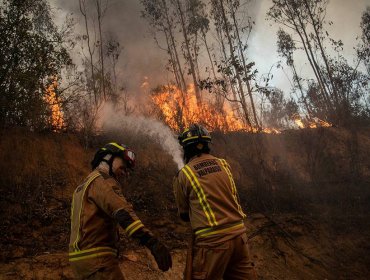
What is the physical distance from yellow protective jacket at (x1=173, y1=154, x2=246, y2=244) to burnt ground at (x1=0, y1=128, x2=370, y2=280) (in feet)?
11.9

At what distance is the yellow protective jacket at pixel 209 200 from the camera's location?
3.54 metres

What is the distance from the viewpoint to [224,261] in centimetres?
347

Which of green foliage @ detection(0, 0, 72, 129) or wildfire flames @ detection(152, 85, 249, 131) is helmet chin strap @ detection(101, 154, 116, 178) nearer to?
green foliage @ detection(0, 0, 72, 129)

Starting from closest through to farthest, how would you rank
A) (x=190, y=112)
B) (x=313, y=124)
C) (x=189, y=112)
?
(x=189, y=112)
(x=190, y=112)
(x=313, y=124)

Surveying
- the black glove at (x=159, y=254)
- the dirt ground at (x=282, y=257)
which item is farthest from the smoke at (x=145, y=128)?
the black glove at (x=159, y=254)

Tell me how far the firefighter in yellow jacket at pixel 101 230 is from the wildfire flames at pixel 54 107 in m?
8.11

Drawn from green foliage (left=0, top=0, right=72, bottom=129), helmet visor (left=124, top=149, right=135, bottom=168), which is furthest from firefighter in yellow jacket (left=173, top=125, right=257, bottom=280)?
green foliage (left=0, top=0, right=72, bottom=129)

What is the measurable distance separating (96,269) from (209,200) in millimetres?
1318

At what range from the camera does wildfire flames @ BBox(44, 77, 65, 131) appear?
11011mm

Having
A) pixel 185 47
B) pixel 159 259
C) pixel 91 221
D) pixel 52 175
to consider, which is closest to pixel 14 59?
pixel 52 175

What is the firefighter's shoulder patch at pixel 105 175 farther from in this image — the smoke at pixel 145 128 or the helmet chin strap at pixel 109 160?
the smoke at pixel 145 128

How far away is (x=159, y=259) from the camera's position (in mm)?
3174

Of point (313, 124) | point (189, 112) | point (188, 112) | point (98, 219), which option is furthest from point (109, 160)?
point (313, 124)

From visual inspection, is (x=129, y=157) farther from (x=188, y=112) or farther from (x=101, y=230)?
(x=188, y=112)
